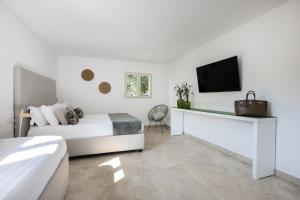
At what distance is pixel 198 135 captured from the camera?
12.4 ft

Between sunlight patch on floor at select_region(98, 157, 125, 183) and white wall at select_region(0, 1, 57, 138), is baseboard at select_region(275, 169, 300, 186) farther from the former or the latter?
white wall at select_region(0, 1, 57, 138)

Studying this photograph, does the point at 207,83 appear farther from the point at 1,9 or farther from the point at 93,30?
the point at 1,9

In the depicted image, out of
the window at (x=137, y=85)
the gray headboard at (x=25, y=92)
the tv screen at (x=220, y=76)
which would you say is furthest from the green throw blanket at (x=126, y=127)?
the window at (x=137, y=85)

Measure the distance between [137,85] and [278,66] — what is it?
3.99 meters

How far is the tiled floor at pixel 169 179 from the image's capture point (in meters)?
1.69

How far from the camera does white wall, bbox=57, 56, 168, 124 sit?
4621 millimetres

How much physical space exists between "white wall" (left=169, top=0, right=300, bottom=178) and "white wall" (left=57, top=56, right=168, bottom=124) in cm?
301

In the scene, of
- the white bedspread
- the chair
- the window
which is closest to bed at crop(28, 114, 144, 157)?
the white bedspread

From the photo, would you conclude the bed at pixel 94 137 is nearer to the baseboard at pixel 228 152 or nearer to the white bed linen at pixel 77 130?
the white bed linen at pixel 77 130

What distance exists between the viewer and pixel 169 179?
1997mm

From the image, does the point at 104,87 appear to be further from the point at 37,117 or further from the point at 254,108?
the point at 254,108

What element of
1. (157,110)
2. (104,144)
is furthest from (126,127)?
(157,110)

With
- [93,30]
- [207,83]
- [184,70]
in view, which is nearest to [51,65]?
[93,30]

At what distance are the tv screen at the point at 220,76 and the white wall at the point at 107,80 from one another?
224cm
